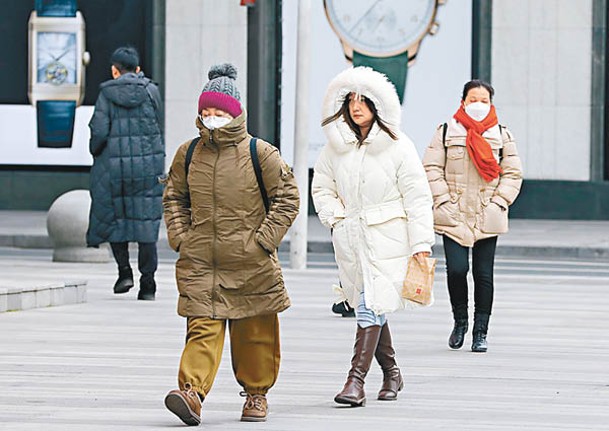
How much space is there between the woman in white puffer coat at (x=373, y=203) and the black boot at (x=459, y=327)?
7.53 feet

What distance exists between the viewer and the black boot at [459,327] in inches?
409

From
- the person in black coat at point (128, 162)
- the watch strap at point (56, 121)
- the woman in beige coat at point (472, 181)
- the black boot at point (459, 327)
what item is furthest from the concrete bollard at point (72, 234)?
the watch strap at point (56, 121)

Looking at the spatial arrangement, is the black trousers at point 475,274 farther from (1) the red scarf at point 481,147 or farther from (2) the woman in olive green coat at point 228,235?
(2) the woman in olive green coat at point 228,235

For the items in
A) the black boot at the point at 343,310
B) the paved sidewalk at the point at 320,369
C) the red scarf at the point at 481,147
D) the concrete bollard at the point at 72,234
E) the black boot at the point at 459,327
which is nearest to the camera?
the paved sidewalk at the point at 320,369

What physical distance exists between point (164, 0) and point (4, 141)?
3.15m

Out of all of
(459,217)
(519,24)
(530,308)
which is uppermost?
(519,24)

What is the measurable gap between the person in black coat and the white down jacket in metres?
4.95

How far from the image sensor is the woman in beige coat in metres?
10.1

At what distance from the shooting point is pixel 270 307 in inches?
298

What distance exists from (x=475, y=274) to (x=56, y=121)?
46.9ft

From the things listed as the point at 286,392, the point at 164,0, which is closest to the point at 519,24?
the point at 164,0

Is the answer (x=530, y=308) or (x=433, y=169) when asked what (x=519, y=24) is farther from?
(x=433, y=169)

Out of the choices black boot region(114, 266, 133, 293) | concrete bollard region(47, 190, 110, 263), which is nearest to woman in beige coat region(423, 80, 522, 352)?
black boot region(114, 266, 133, 293)

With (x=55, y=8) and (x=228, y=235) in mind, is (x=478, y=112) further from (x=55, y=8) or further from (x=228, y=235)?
(x=55, y=8)
